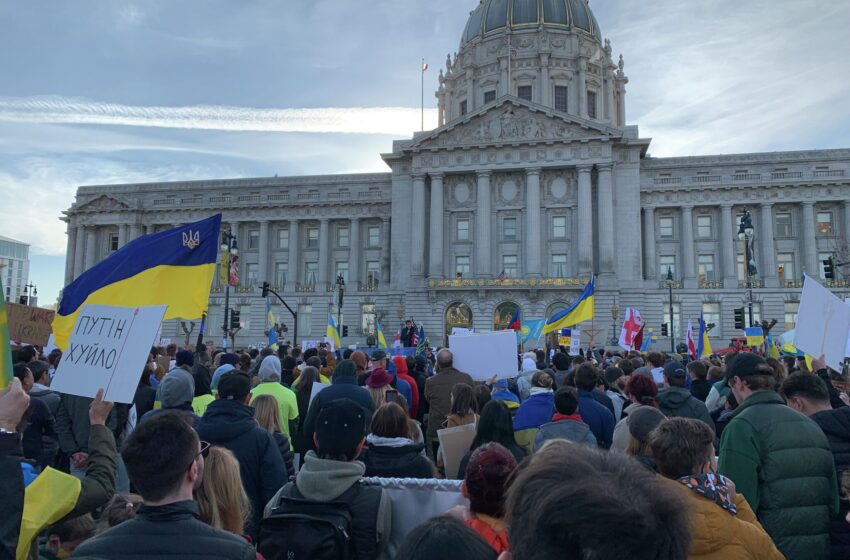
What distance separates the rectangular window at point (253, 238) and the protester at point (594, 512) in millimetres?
68273

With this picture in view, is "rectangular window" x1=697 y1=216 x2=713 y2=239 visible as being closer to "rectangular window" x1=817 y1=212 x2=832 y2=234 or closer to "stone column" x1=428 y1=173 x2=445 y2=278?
"rectangular window" x1=817 y1=212 x2=832 y2=234

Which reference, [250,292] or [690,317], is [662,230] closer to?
[690,317]

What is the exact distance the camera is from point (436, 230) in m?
57.7

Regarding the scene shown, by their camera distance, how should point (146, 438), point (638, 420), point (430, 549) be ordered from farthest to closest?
point (638, 420), point (146, 438), point (430, 549)

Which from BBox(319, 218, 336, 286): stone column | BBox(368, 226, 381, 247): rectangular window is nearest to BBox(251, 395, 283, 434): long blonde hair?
BBox(319, 218, 336, 286): stone column

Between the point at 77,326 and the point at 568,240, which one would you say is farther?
the point at 568,240

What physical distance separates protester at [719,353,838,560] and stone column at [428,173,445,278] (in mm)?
51525

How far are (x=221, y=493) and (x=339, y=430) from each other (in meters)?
0.88

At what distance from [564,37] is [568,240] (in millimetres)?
31670

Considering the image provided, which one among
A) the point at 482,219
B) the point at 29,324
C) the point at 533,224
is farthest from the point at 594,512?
the point at 482,219

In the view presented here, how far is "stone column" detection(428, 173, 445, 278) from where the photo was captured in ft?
187

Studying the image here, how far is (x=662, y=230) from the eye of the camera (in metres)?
58.6

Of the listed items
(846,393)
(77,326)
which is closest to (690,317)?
(846,393)

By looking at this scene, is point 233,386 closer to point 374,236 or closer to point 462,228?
point 462,228
